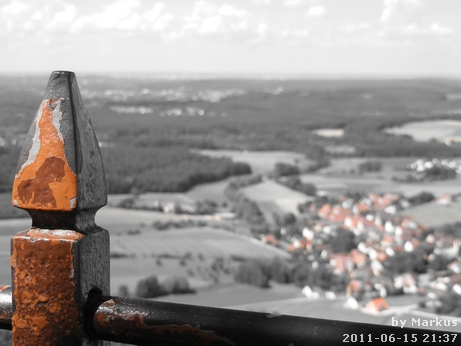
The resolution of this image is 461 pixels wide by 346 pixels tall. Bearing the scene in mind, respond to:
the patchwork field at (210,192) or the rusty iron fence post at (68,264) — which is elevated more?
the rusty iron fence post at (68,264)

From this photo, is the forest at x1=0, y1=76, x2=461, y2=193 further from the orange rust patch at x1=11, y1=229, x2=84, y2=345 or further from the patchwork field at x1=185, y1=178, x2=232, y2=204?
the orange rust patch at x1=11, y1=229, x2=84, y2=345

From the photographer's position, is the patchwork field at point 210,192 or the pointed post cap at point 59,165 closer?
the pointed post cap at point 59,165

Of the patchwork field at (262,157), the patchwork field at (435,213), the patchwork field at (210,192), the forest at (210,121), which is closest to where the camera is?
the patchwork field at (435,213)

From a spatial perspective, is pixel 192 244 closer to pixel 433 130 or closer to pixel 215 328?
pixel 215 328

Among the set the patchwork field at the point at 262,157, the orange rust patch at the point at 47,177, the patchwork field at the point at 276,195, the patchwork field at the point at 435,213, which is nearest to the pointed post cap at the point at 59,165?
the orange rust patch at the point at 47,177

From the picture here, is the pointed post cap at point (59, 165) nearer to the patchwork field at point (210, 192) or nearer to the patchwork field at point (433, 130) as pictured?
the patchwork field at point (210, 192)

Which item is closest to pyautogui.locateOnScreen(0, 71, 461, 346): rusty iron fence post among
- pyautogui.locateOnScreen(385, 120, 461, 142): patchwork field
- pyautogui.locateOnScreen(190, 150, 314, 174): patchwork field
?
pyautogui.locateOnScreen(190, 150, 314, 174): patchwork field

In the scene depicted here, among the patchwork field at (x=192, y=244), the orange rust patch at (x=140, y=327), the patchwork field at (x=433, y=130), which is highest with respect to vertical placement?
the orange rust patch at (x=140, y=327)

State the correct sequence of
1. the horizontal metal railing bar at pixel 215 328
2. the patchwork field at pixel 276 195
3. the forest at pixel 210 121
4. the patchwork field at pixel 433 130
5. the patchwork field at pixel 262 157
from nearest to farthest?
the horizontal metal railing bar at pixel 215 328 < the forest at pixel 210 121 < the patchwork field at pixel 276 195 < the patchwork field at pixel 262 157 < the patchwork field at pixel 433 130
